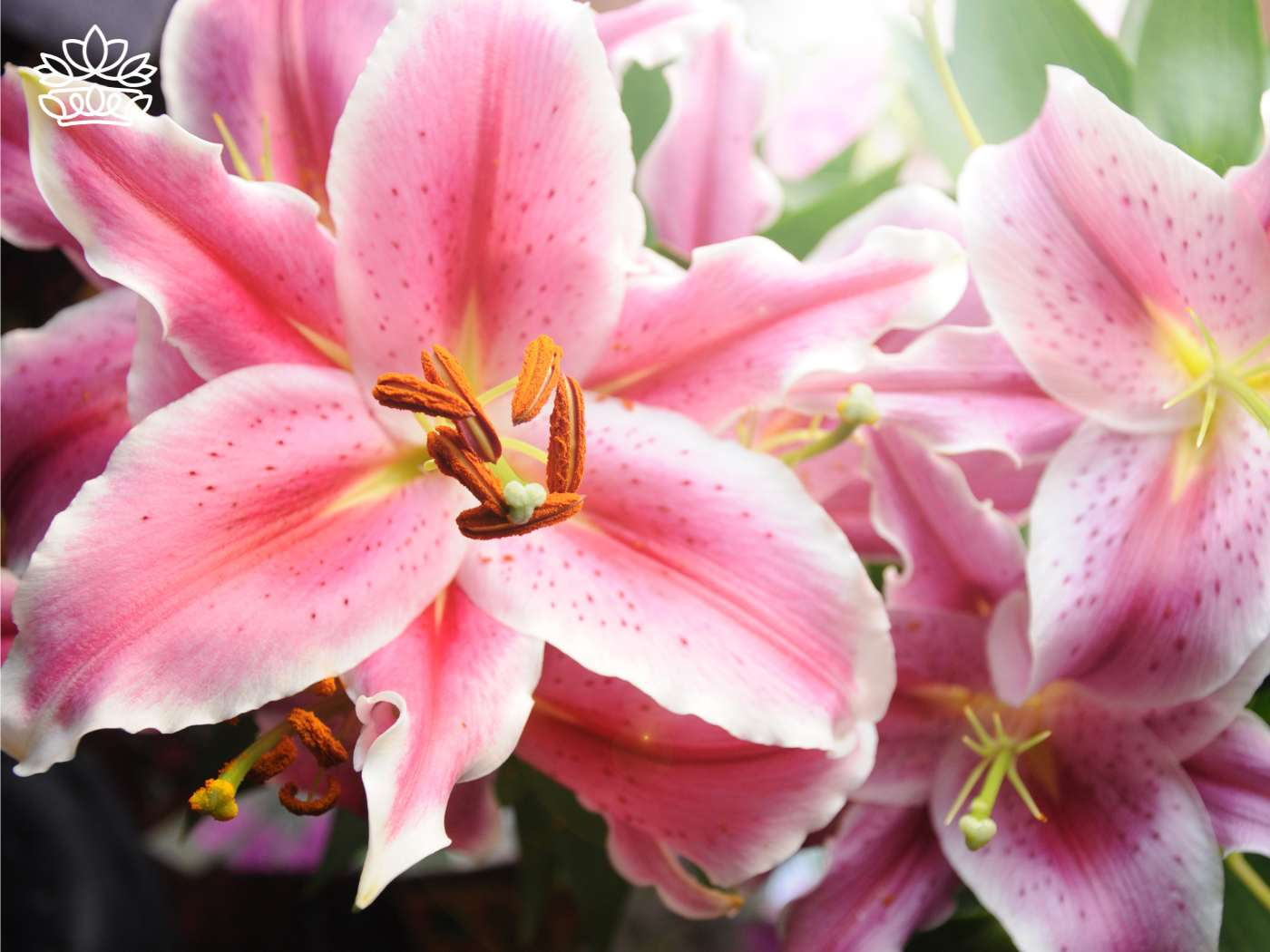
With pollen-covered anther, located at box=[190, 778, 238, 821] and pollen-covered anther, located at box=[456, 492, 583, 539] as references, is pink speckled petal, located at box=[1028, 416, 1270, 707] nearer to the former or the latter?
pollen-covered anther, located at box=[456, 492, 583, 539]

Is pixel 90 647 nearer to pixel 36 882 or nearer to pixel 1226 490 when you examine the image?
pixel 1226 490

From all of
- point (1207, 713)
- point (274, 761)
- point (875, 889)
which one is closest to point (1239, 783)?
point (1207, 713)

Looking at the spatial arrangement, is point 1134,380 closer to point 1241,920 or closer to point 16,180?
point 1241,920

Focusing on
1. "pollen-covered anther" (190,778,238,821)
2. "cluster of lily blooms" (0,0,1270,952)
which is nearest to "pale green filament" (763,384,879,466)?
"cluster of lily blooms" (0,0,1270,952)

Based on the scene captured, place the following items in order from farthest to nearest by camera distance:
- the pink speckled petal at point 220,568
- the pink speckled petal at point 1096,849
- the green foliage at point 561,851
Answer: the green foliage at point 561,851, the pink speckled petal at point 1096,849, the pink speckled petal at point 220,568

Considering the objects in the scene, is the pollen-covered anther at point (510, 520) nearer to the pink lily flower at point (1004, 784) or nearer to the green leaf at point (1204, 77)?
the pink lily flower at point (1004, 784)

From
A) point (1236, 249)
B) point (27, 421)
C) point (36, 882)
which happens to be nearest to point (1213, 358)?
point (1236, 249)

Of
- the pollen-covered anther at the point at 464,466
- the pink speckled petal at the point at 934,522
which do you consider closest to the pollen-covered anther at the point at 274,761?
the pollen-covered anther at the point at 464,466
